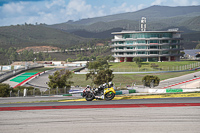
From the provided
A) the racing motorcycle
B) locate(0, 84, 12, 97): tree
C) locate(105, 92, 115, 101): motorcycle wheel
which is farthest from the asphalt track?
locate(0, 84, 12, 97): tree

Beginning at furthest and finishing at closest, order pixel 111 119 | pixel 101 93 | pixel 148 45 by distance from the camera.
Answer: pixel 148 45 < pixel 101 93 < pixel 111 119

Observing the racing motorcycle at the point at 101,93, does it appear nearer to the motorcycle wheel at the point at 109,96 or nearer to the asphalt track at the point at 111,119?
the motorcycle wheel at the point at 109,96

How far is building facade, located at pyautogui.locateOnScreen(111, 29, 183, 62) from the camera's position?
136m

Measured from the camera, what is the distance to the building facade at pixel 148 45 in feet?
445

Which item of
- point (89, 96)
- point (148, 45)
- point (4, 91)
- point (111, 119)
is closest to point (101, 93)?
point (89, 96)

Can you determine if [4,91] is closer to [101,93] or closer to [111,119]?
[101,93]

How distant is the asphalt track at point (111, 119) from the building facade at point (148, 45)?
114586mm

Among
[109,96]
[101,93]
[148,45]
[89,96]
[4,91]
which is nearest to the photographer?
[109,96]

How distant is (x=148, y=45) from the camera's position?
13538 cm

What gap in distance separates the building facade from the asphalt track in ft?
376

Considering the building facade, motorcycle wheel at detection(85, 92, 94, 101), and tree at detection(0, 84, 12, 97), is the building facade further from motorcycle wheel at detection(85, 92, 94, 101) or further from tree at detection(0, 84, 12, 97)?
motorcycle wheel at detection(85, 92, 94, 101)

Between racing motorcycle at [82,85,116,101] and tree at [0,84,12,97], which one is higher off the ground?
racing motorcycle at [82,85,116,101]

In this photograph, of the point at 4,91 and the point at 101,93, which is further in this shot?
the point at 4,91

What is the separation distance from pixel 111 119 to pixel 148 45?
121m
